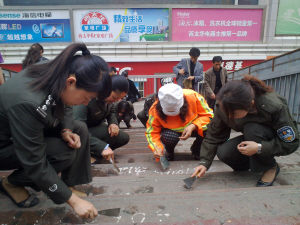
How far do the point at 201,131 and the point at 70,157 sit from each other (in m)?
1.39

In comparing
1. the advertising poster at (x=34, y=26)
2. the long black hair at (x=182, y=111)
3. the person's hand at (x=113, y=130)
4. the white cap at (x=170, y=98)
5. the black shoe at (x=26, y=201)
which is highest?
the advertising poster at (x=34, y=26)

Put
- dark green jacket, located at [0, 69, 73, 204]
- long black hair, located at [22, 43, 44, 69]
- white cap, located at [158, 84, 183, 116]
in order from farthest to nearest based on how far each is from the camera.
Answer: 1. long black hair, located at [22, 43, 44, 69]
2. white cap, located at [158, 84, 183, 116]
3. dark green jacket, located at [0, 69, 73, 204]

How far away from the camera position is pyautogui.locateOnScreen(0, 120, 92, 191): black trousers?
118cm

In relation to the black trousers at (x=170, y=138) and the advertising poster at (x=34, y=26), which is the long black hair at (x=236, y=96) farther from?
the advertising poster at (x=34, y=26)

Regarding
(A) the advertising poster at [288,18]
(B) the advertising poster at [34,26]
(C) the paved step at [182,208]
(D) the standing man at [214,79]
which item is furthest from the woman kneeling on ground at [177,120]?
(A) the advertising poster at [288,18]

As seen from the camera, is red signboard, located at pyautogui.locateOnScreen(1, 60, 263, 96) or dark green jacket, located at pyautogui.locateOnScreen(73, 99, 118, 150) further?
red signboard, located at pyautogui.locateOnScreen(1, 60, 263, 96)

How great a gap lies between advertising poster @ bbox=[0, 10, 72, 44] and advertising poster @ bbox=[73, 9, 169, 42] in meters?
0.56

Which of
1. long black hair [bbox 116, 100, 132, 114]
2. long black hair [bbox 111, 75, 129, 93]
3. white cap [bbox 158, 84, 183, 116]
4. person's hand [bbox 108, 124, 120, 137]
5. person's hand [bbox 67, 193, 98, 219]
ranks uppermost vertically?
long black hair [bbox 111, 75, 129, 93]

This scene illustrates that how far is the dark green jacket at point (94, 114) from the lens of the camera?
201 centimetres

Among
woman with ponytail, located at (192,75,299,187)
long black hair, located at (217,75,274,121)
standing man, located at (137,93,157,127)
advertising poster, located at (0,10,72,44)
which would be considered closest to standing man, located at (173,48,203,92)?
standing man, located at (137,93,157,127)

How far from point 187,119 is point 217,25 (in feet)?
26.2

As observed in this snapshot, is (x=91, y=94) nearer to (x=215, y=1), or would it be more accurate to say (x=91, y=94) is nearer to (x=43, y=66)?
(x=43, y=66)

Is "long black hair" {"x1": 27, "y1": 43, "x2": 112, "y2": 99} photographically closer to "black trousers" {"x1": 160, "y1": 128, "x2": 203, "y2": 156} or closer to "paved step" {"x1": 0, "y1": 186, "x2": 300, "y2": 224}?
"paved step" {"x1": 0, "y1": 186, "x2": 300, "y2": 224}

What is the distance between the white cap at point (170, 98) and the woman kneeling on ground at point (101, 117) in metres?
0.47
